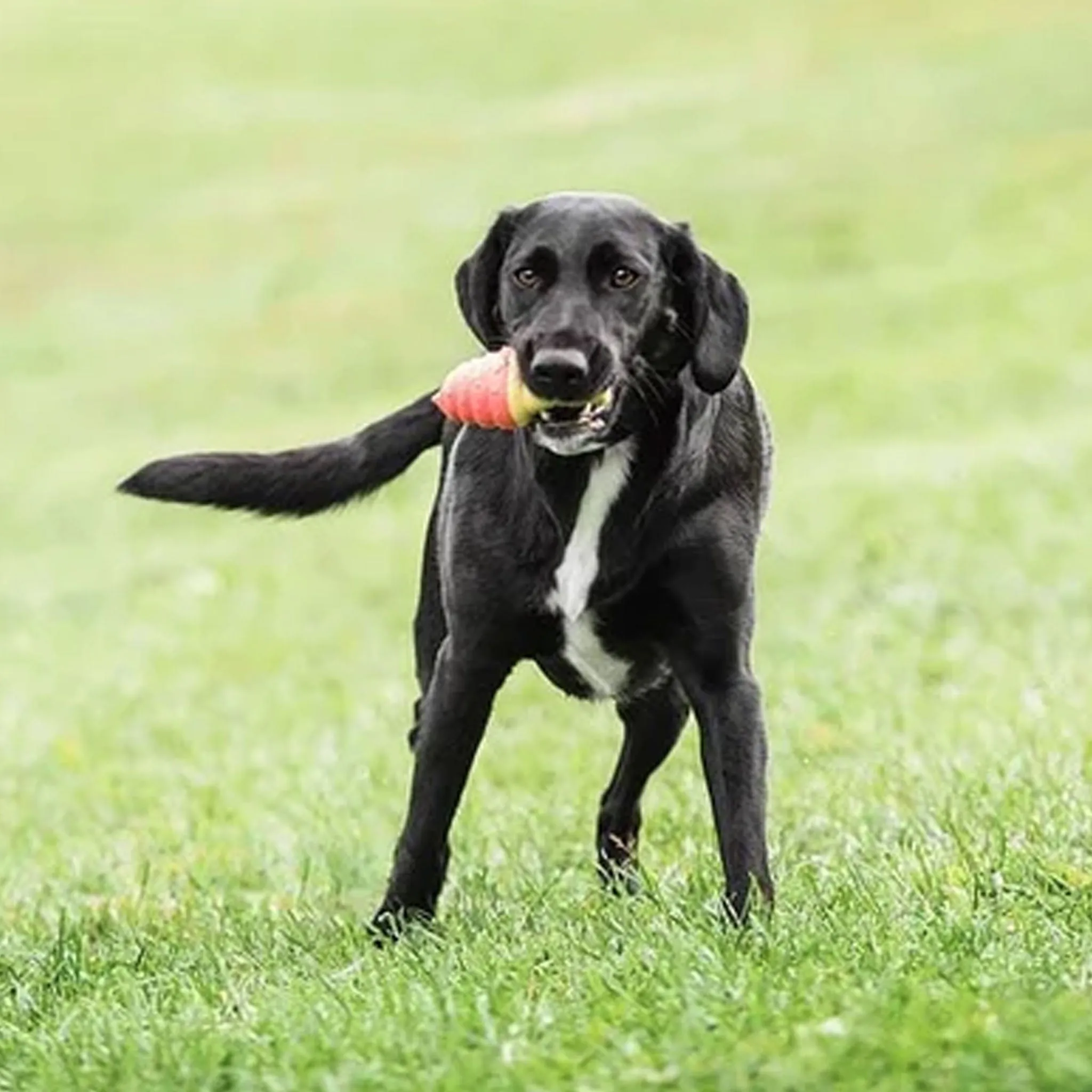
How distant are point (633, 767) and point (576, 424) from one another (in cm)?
151

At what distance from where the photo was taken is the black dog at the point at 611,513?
16.3ft

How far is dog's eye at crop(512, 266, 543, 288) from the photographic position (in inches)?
196

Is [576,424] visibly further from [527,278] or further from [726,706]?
[726,706]

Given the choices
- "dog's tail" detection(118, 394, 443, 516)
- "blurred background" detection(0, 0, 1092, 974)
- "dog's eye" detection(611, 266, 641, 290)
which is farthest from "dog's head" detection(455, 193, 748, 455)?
"blurred background" detection(0, 0, 1092, 974)

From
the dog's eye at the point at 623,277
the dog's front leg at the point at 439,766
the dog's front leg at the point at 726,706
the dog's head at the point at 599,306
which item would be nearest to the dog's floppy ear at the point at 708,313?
the dog's head at the point at 599,306

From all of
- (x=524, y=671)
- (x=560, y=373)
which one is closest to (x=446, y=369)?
(x=524, y=671)

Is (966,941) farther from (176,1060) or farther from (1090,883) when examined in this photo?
(176,1060)

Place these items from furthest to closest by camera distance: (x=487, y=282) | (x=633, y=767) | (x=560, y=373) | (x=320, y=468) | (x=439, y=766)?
(x=320, y=468) < (x=633, y=767) < (x=439, y=766) < (x=487, y=282) < (x=560, y=373)

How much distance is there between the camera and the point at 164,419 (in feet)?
78.9

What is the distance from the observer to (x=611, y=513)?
510cm

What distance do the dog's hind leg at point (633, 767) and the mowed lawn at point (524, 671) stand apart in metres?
0.15

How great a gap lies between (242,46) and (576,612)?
127ft

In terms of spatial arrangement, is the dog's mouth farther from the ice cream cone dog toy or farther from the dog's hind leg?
the dog's hind leg

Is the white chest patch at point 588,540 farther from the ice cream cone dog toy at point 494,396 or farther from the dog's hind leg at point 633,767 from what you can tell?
the dog's hind leg at point 633,767
